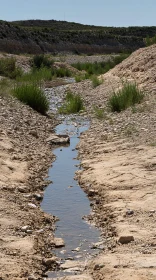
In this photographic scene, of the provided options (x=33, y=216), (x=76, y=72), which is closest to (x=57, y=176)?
(x=33, y=216)

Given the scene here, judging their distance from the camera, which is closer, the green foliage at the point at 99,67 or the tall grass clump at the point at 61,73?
the green foliage at the point at 99,67

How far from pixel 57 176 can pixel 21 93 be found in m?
8.28

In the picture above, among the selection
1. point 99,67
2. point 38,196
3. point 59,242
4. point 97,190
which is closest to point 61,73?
point 99,67

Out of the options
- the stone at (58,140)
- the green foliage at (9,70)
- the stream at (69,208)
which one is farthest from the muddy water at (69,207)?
the green foliage at (9,70)

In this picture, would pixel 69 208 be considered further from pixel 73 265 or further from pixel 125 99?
pixel 125 99

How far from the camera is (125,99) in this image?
1683 centimetres

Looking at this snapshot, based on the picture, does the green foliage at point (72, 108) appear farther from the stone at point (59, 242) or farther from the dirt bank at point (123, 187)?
the stone at point (59, 242)

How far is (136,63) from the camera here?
81.7 feet

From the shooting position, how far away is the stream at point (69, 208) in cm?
631

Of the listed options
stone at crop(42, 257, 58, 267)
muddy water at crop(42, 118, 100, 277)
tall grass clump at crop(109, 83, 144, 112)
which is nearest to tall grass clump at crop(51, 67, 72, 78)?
tall grass clump at crop(109, 83, 144, 112)

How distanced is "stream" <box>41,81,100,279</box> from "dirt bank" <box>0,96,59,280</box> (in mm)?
140

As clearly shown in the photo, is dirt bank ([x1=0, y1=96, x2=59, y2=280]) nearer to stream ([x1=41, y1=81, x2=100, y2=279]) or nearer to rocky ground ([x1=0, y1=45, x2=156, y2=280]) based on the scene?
rocky ground ([x1=0, y1=45, x2=156, y2=280])

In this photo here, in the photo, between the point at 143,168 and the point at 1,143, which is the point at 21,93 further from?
the point at 143,168

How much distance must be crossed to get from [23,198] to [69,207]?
65 cm
